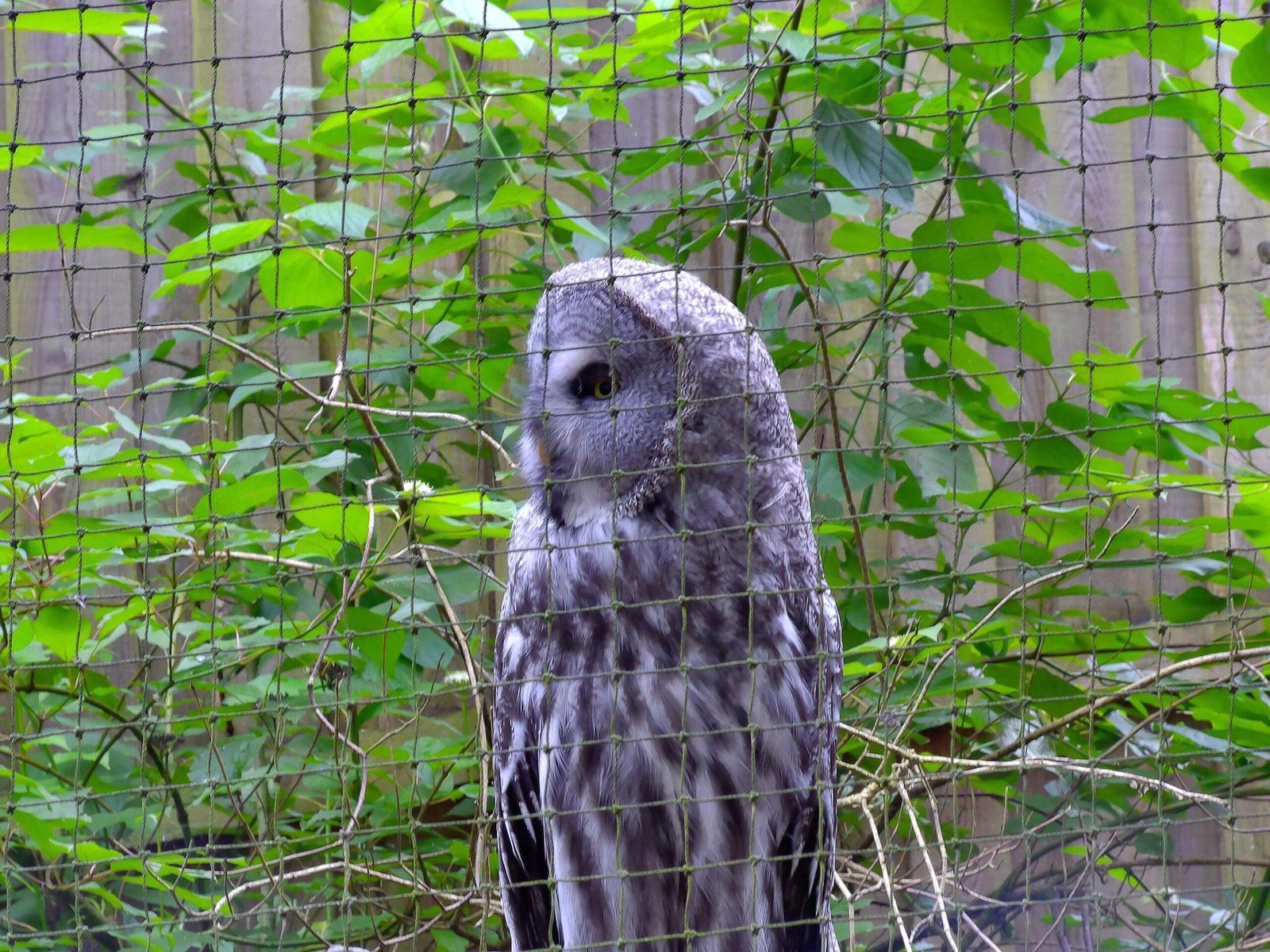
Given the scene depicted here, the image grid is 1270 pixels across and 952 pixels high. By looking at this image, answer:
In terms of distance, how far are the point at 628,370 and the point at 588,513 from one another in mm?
235

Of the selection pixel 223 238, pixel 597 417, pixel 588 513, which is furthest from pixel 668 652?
pixel 223 238

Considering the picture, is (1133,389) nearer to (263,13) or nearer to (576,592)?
(576,592)

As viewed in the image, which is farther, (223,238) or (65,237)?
(65,237)

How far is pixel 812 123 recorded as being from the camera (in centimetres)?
169

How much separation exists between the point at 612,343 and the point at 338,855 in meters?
1.11

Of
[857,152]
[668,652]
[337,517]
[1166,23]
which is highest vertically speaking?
[1166,23]

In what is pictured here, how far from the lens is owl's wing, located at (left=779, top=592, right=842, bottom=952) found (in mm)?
1921

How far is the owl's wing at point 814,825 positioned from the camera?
1921mm

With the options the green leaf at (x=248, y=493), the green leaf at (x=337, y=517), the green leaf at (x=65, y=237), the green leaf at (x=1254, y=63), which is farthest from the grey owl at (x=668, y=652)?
the green leaf at (x=1254, y=63)

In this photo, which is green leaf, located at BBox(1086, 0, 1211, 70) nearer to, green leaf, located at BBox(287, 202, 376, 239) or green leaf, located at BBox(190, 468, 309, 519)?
green leaf, located at BBox(287, 202, 376, 239)

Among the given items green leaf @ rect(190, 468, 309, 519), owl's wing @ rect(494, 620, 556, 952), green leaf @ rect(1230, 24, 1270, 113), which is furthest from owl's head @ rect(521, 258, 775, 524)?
green leaf @ rect(1230, 24, 1270, 113)

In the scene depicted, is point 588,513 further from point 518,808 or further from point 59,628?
point 59,628

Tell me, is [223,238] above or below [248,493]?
above

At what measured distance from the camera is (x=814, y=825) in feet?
6.50
